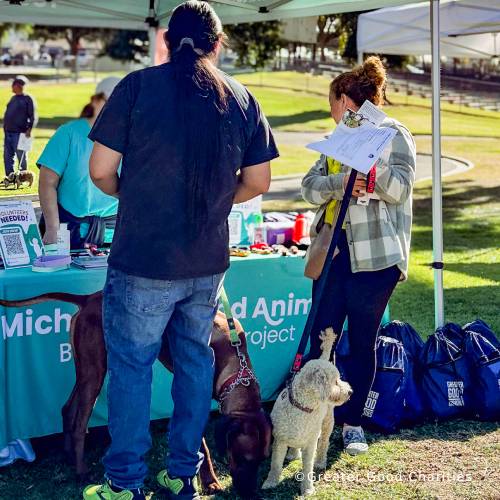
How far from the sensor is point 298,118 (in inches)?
1206

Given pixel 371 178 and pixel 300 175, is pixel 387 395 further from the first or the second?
pixel 300 175

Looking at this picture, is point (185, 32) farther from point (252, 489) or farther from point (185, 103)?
point (252, 489)

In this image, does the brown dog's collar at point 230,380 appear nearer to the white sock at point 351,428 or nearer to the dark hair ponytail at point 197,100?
the white sock at point 351,428

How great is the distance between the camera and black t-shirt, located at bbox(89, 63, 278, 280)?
2.63 m

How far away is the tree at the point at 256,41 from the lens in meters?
30.3

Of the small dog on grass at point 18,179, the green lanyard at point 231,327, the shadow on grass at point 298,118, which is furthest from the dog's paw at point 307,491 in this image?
the shadow on grass at point 298,118

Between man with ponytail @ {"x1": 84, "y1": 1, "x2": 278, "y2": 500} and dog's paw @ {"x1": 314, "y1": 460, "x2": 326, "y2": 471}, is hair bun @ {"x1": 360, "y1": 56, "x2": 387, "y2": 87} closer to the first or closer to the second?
man with ponytail @ {"x1": 84, "y1": 1, "x2": 278, "y2": 500}

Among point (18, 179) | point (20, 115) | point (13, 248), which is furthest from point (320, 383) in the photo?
point (20, 115)

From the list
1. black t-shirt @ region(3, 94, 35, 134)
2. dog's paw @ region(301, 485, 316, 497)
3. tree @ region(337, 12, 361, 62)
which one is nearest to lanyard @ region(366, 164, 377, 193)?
dog's paw @ region(301, 485, 316, 497)

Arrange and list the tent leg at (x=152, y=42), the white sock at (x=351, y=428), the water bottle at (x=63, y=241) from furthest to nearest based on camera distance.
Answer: the tent leg at (x=152, y=42) < the white sock at (x=351, y=428) < the water bottle at (x=63, y=241)

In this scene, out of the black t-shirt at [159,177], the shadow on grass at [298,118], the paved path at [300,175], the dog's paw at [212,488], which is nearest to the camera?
the black t-shirt at [159,177]

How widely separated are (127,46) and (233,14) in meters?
39.4

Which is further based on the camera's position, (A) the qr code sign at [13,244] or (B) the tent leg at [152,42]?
(B) the tent leg at [152,42]

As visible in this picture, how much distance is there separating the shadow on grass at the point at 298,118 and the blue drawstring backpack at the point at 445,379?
24.4 m
